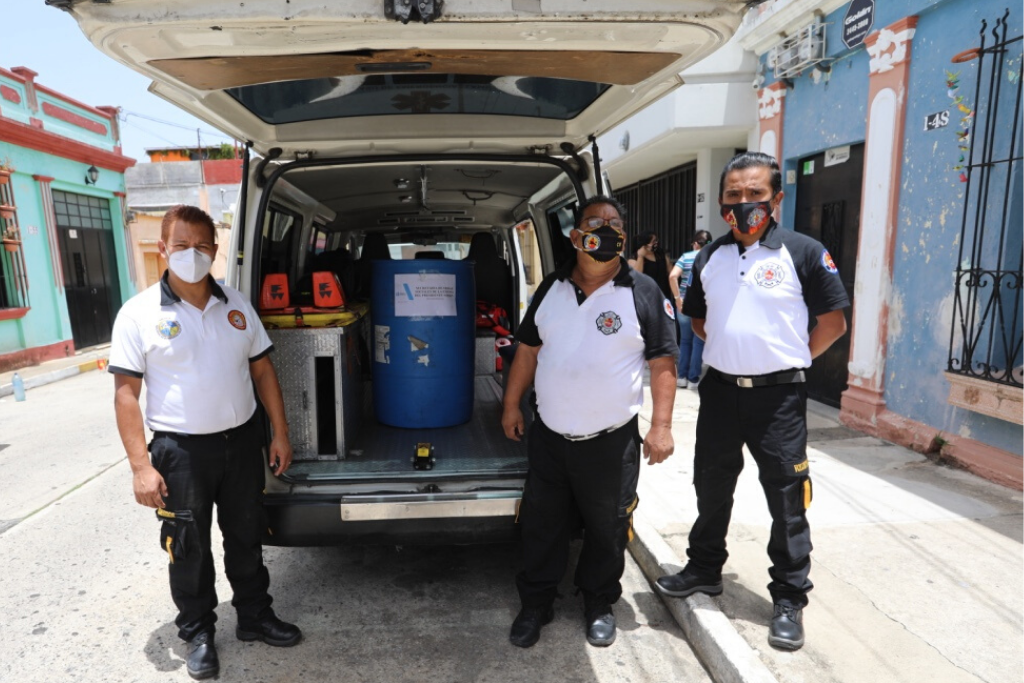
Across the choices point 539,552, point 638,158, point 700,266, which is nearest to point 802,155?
point 638,158

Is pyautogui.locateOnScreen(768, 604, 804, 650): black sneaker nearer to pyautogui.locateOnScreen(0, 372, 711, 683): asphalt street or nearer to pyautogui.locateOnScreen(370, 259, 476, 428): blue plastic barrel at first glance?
pyautogui.locateOnScreen(0, 372, 711, 683): asphalt street

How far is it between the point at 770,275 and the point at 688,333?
491 centimetres

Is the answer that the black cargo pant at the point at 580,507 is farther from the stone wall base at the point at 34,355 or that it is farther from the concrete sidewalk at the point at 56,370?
the stone wall base at the point at 34,355

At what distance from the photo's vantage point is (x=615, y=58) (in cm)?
223

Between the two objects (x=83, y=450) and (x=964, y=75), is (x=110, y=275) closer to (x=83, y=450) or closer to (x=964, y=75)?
(x=83, y=450)

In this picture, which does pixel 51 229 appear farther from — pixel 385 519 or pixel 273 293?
pixel 385 519

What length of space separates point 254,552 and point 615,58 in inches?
96.3

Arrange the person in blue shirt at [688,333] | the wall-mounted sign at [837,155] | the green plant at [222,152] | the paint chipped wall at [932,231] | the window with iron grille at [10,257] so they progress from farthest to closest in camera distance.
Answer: the green plant at [222,152]
the window with iron grille at [10,257]
the person in blue shirt at [688,333]
the wall-mounted sign at [837,155]
the paint chipped wall at [932,231]

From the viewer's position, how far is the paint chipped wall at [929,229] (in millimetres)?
4555

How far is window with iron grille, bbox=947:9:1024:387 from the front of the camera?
4230 mm

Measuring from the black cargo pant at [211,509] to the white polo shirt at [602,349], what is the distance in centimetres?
126

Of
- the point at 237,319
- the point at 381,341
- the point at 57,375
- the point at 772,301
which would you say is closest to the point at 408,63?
the point at 237,319

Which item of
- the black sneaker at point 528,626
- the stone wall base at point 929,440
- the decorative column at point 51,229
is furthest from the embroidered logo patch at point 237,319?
the decorative column at point 51,229

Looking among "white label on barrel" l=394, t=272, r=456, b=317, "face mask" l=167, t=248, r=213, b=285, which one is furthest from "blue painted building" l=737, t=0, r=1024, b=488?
"face mask" l=167, t=248, r=213, b=285
